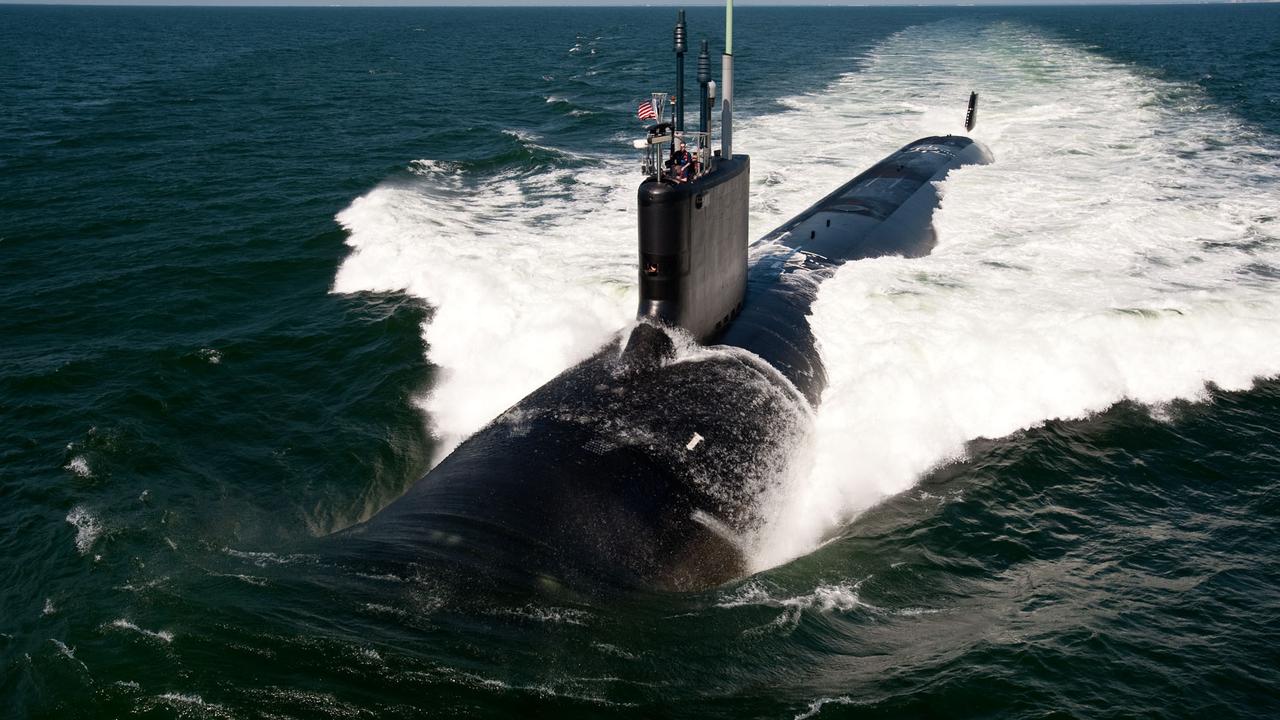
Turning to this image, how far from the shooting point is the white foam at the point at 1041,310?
13695 millimetres

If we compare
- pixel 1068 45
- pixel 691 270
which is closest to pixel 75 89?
pixel 691 270

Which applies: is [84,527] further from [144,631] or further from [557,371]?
[557,371]

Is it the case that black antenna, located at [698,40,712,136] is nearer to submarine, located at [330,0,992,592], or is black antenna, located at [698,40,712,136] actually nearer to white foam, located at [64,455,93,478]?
submarine, located at [330,0,992,592]

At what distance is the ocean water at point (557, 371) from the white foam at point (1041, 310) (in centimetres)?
9

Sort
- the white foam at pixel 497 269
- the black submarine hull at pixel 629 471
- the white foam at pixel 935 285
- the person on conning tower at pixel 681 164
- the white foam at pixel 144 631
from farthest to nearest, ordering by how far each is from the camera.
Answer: the white foam at pixel 497 269 → the white foam at pixel 935 285 → the person on conning tower at pixel 681 164 → the black submarine hull at pixel 629 471 → the white foam at pixel 144 631

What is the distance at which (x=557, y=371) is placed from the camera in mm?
15773

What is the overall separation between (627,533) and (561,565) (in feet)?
3.25

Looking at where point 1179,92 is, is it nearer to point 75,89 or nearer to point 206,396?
point 206,396

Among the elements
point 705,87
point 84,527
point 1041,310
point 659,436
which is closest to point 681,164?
point 705,87

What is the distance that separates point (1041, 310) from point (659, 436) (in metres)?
10.3

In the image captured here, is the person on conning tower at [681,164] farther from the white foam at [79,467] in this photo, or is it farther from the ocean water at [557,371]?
the white foam at [79,467]

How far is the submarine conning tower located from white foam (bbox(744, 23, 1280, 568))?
9.63 ft

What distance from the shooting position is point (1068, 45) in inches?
2756

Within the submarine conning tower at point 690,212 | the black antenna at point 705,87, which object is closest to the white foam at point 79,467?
the submarine conning tower at point 690,212
